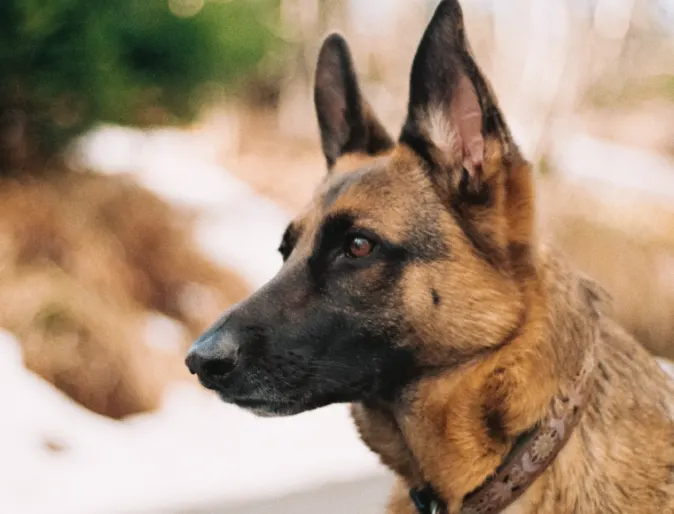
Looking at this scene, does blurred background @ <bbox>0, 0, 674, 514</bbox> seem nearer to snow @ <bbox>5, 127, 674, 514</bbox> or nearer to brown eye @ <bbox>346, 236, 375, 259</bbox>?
snow @ <bbox>5, 127, 674, 514</bbox>

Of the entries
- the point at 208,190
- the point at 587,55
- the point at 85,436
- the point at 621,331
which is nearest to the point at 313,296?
the point at 621,331

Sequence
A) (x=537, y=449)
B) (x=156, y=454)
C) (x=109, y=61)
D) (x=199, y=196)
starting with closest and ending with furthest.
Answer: (x=537, y=449)
(x=156, y=454)
(x=109, y=61)
(x=199, y=196)

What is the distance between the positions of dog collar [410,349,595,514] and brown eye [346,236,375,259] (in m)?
0.45

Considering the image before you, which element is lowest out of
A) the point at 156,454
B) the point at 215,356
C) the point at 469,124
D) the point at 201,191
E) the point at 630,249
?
the point at 156,454

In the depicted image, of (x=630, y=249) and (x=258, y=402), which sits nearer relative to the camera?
(x=258, y=402)

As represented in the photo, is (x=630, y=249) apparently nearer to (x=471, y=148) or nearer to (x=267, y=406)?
(x=471, y=148)

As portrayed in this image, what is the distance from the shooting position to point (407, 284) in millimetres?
1309

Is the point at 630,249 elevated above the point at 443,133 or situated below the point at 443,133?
below

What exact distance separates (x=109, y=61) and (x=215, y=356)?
2204mm

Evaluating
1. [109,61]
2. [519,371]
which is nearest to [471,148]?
[519,371]

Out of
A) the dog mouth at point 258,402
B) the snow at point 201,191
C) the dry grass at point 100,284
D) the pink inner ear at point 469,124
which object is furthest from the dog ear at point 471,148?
the snow at point 201,191

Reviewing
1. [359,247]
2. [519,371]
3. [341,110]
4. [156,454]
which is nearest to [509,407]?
[519,371]

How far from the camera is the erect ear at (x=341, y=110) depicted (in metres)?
1.67

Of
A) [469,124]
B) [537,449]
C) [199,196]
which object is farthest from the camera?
[199,196]
